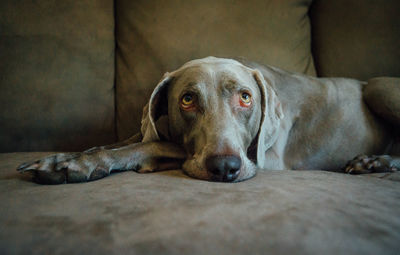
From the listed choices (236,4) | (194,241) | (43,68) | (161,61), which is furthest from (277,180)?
(43,68)

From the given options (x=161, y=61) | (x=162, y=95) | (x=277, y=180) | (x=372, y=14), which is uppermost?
(x=372, y=14)

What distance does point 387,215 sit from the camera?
903 mm

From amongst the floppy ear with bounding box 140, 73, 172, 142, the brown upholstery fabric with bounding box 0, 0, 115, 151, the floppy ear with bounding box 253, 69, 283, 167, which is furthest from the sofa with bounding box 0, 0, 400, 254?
the floppy ear with bounding box 140, 73, 172, 142

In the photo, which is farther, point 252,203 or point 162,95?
point 162,95

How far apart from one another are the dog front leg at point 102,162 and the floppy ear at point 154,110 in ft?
0.28

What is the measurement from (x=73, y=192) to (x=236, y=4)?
2.03m

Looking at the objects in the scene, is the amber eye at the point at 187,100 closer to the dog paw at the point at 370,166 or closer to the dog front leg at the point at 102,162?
the dog front leg at the point at 102,162

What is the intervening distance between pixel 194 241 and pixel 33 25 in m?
2.21

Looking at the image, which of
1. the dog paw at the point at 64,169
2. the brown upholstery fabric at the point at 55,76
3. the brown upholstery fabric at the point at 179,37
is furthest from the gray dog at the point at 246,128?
the brown upholstery fabric at the point at 55,76

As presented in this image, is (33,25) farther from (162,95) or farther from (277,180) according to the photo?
(277,180)

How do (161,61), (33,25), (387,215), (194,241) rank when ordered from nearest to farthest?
(194,241) < (387,215) < (33,25) < (161,61)

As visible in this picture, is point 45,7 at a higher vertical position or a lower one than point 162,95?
higher

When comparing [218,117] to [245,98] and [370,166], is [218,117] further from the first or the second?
[370,166]

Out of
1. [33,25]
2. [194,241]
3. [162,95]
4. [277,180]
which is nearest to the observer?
[194,241]
